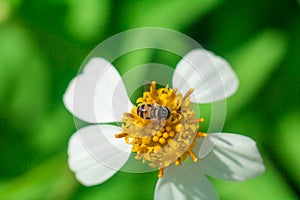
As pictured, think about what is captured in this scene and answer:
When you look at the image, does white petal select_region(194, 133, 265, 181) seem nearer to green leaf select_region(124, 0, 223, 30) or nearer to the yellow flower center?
the yellow flower center

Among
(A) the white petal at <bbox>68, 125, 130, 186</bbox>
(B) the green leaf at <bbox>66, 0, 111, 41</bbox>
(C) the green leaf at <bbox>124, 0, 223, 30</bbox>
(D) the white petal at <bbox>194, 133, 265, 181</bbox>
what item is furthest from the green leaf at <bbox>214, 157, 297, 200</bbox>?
(B) the green leaf at <bbox>66, 0, 111, 41</bbox>

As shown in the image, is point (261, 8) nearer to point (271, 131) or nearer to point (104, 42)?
point (271, 131)

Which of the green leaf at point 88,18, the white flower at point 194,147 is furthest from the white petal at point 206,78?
the green leaf at point 88,18

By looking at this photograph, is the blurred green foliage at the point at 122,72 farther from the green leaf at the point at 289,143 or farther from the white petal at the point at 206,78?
the white petal at the point at 206,78

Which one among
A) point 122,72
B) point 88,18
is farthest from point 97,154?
point 88,18

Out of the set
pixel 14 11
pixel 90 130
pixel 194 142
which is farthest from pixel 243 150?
pixel 14 11

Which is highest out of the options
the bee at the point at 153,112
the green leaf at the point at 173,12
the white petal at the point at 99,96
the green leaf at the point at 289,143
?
the green leaf at the point at 173,12

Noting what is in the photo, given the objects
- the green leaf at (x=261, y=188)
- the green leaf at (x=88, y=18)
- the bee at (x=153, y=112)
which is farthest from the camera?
the green leaf at (x=88, y=18)
